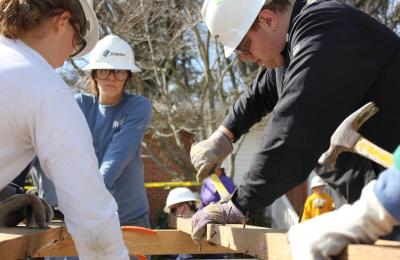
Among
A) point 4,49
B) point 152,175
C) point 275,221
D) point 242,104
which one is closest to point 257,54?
point 242,104

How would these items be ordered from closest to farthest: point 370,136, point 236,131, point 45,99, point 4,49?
point 45,99 < point 4,49 < point 370,136 < point 236,131

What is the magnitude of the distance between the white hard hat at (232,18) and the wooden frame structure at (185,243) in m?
1.01

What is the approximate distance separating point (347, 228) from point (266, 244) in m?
0.96

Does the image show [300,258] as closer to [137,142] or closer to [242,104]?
[242,104]

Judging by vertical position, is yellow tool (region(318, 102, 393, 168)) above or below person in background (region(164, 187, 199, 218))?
above

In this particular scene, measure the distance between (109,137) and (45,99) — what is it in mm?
2354

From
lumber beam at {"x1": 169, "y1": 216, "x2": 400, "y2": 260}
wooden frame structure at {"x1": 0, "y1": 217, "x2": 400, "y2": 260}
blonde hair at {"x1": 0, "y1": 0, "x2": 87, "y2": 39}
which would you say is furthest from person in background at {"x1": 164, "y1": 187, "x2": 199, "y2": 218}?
blonde hair at {"x1": 0, "y1": 0, "x2": 87, "y2": 39}

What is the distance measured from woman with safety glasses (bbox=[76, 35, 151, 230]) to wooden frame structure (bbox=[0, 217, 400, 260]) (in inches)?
20.5

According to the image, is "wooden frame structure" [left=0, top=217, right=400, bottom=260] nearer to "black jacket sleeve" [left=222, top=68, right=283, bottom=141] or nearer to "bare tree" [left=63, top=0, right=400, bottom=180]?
"black jacket sleeve" [left=222, top=68, right=283, bottom=141]

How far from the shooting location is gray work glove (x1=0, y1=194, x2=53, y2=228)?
277 centimetres

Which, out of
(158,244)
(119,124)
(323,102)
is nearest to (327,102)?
(323,102)

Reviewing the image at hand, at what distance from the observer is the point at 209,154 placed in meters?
3.86

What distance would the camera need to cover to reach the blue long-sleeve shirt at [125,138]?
459 cm

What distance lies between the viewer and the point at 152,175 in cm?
2097
